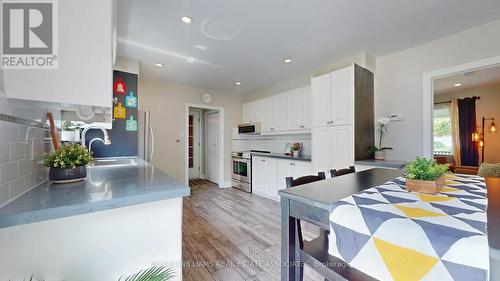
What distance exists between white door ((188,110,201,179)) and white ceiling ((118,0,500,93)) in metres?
2.64

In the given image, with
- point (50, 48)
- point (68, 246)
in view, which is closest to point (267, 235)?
point (68, 246)

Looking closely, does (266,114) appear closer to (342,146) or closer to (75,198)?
(342,146)

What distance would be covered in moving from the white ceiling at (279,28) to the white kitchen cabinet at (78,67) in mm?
1070

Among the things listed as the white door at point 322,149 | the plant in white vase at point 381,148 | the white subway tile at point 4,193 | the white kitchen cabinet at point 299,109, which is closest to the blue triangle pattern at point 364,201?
the white subway tile at point 4,193

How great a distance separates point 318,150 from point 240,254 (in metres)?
1.75

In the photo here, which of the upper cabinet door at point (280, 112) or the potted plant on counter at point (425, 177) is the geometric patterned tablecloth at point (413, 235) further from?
the upper cabinet door at point (280, 112)

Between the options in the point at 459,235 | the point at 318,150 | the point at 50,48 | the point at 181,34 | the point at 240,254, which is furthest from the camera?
the point at 318,150

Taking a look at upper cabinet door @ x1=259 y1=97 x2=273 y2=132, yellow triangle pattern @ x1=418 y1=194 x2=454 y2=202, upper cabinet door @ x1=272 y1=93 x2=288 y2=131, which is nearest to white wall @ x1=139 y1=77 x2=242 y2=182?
upper cabinet door @ x1=259 y1=97 x2=273 y2=132

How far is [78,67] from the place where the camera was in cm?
83

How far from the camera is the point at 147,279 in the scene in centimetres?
65

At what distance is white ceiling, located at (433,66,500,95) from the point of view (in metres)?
3.44

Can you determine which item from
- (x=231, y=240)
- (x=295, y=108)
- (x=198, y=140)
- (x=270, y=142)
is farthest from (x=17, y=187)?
(x=198, y=140)

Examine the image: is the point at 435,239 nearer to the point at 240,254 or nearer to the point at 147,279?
the point at 147,279

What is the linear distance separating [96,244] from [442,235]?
1214 millimetres
